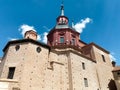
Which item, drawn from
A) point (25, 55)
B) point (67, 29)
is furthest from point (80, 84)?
point (67, 29)

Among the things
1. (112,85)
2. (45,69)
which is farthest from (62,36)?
(112,85)

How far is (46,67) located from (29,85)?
370 cm

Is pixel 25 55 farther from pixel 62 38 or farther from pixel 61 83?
pixel 62 38

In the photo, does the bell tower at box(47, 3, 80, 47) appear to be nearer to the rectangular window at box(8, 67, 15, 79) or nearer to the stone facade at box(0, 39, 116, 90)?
the stone facade at box(0, 39, 116, 90)

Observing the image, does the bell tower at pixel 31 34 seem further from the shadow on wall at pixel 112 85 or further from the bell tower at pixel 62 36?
the shadow on wall at pixel 112 85

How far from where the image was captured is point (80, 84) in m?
20.0

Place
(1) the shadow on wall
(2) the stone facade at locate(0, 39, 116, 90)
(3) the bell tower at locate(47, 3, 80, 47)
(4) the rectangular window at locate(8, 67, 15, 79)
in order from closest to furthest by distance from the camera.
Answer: (2) the stone facade at locate(0, 39, 116, 90), (4) the rectangular window at locate(8, 67, 15, 79), (1) the shadow on wall, (3) the bell tower at locate(47, 3, 80, 47)

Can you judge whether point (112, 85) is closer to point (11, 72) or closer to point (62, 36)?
point (62, 36)

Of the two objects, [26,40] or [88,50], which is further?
[88,50]

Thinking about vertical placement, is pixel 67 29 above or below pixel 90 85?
above

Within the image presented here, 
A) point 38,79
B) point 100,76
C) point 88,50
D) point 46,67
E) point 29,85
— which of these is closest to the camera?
point 29,85

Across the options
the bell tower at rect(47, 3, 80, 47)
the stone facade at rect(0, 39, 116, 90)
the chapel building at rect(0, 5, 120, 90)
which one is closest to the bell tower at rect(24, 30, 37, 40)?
the chapel building at rect(0, 5, 120, 90)

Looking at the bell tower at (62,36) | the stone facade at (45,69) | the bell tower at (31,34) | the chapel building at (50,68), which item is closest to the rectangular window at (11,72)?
the chapel building at (50,68)

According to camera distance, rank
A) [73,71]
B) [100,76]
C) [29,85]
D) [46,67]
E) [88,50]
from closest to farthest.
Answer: [29,85], [46,67], [73,71], [100,76], [88,50]
